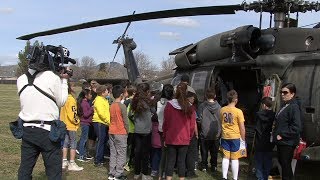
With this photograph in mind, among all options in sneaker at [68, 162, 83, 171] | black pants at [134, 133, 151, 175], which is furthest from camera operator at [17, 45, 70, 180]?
sneaker at [68, 162, 83, 171]

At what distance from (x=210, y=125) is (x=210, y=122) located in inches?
2.3

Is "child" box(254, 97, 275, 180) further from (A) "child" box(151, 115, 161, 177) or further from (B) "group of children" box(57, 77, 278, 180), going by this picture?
(A) "child" box(151, 115, 161, 177)

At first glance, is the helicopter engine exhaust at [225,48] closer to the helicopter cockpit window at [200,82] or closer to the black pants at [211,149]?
the helicopter cockpit window at [200,82]

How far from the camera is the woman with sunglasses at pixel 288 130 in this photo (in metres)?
6.05

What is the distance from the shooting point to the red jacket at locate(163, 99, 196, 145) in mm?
6488

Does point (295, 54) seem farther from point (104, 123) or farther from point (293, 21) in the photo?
point (104, 123)

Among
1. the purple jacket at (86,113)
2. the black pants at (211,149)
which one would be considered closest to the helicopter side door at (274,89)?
the black pants at (211,149)

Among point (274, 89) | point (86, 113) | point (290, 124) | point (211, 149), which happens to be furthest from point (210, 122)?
point (86, 113)

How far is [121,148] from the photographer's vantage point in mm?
7195

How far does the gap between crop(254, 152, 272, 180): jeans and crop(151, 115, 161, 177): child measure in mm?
1723

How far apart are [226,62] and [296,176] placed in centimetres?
276

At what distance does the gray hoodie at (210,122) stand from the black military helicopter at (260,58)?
0.99 metres

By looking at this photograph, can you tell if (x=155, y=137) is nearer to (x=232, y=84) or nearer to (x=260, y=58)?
(x=260, y=58)

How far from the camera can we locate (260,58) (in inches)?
310
